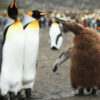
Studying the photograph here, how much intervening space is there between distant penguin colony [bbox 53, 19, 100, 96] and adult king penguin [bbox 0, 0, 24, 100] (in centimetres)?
77

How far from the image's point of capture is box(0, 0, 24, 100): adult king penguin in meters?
3.90

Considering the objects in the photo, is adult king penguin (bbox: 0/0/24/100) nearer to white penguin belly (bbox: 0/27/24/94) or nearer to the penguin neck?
white penguin belly (bbox: 0/27/24/94)

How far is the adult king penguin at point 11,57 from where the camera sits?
3898mm

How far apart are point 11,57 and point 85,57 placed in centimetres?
101

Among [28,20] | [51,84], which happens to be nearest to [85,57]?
[28,20]

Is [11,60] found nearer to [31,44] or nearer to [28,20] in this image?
[31,44]

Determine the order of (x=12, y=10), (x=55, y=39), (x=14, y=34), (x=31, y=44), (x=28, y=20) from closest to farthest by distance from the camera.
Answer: (x=14, y=34)
(x=12, y=10)
(x=31, y=44)
(x=28, y=20)
(x=55, y=39)

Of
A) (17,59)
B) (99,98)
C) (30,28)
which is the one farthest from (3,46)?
(99,98)

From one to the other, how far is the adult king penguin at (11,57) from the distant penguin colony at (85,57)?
0.77 metres

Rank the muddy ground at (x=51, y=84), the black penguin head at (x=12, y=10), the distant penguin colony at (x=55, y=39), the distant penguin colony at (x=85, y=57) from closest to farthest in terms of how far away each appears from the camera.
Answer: the black penguin head at (x=12, y=10) → the distant penguin colony at (x=85, y=57) → the muddy ground at (x=51, y=84) → the distant penguin colony at (x=55, y=39)

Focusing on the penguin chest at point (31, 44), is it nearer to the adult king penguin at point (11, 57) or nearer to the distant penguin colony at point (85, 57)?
the adult king penguin at point (11, 57)

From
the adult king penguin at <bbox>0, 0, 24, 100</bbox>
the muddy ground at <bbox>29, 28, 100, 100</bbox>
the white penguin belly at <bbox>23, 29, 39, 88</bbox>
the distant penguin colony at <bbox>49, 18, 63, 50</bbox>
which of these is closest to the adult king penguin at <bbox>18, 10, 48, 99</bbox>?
the white penguin belly at <bbox>23, 29, 39, 88</bbox>

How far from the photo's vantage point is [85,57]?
13.8ft

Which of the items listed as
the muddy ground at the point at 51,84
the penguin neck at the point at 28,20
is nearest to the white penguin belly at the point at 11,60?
the penguin neck at the point at 28,20
